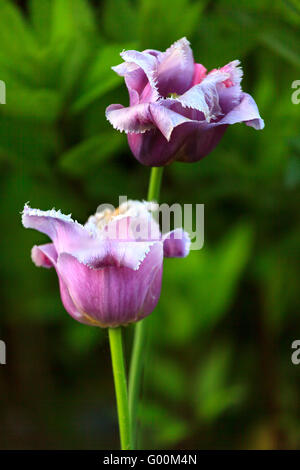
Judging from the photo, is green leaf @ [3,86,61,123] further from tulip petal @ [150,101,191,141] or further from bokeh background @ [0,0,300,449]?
tulip petal @ [150,101,191,141]

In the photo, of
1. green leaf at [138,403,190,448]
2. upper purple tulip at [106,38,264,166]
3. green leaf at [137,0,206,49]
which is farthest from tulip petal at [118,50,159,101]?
green leaf at [138,403,190,448]

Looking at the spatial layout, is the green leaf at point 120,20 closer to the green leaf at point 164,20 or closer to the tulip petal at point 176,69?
the green leaf at point 164,20

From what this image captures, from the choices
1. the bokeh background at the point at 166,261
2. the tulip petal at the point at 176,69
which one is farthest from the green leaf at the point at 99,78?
the tulip petal at the point at 176,69

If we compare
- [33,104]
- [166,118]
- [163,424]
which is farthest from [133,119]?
[163,424]

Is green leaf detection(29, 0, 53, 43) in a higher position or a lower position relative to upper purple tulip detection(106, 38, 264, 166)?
higher

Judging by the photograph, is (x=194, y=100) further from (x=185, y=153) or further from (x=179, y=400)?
(x=179, y=400)
